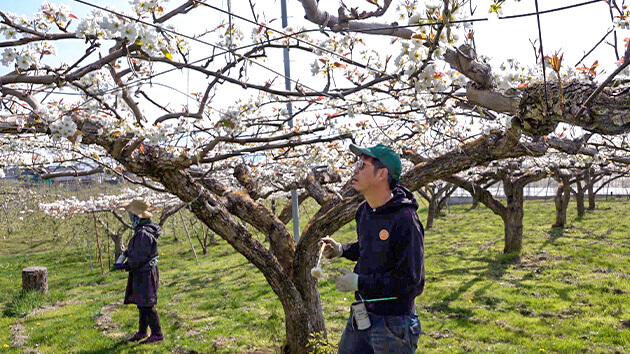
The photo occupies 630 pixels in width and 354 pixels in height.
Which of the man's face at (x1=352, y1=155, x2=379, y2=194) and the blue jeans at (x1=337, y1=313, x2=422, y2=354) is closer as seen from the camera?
the blue jeans at (x1=337, y1=313, x2=422, y2=354)

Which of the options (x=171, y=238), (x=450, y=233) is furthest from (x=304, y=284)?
(x=171, y=238)

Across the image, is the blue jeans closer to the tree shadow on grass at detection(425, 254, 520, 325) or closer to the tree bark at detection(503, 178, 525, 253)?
the tree shadow on grass at detection(425, 254, 520, 325)

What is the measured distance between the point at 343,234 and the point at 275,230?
38.0ft

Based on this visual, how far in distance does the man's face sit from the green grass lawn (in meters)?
3.34

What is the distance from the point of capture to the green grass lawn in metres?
5.70

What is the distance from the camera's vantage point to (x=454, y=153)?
178 inches

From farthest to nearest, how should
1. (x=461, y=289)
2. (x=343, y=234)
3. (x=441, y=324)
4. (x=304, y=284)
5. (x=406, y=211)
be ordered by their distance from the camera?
(x=343, y=234)
(x=461, y=289)
(x=441, y=324)
(x=304, y=284)
(x=406, y=211)

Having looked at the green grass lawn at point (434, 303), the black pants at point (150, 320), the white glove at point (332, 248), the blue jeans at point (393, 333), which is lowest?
the green grass lawn at point (434, 303)

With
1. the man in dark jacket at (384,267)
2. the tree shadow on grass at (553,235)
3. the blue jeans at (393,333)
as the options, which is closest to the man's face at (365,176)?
the man in dark jacket at (384,267)

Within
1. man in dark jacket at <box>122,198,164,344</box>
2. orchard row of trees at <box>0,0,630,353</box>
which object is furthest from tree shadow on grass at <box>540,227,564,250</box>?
man in dark jacket at <box>122,198,164,344</box>

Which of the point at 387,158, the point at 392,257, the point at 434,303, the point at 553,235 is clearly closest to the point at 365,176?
the point at 387,158

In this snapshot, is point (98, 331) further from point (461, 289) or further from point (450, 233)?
point (450, 233)

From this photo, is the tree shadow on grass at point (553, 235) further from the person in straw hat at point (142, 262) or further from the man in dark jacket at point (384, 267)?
the man in dark jacket at point (384, 267)

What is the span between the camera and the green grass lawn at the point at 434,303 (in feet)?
18.7
